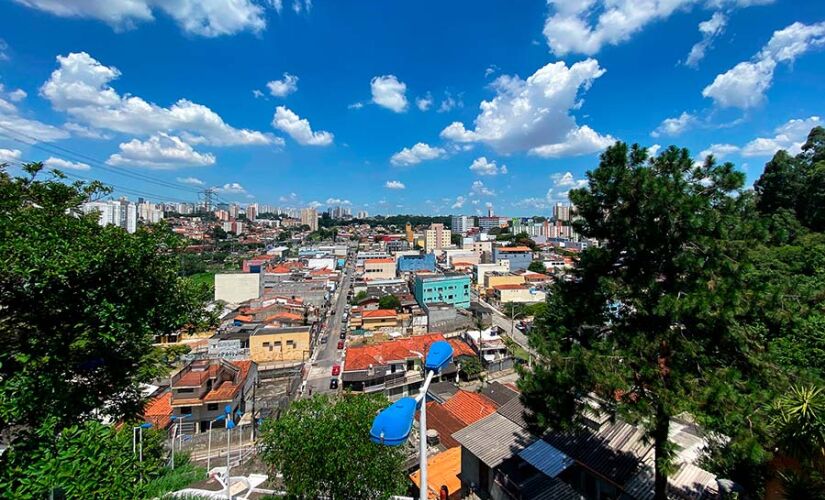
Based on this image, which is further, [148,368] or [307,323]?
[307,323]

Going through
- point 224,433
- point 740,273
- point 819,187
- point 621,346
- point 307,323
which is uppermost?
point 819,187

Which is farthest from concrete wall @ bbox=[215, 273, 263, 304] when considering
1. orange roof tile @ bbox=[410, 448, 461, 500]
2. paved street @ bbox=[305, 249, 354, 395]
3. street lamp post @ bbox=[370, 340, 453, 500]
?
street lamp post @ bbox=[370, 340, 453, 500]

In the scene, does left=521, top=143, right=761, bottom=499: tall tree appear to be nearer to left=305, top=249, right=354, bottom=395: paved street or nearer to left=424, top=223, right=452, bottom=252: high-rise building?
left=305, top=249, right=354, bottom=395: paved street

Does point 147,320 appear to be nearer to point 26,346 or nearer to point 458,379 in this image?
point 26,346

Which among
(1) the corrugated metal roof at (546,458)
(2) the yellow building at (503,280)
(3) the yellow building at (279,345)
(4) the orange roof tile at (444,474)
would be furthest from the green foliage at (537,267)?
(1) the corrugated metal roof at (546,458)

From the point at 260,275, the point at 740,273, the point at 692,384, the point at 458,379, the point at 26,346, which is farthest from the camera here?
the point at 260,275

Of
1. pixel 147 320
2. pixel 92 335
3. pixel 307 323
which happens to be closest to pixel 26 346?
pixel 92 335
